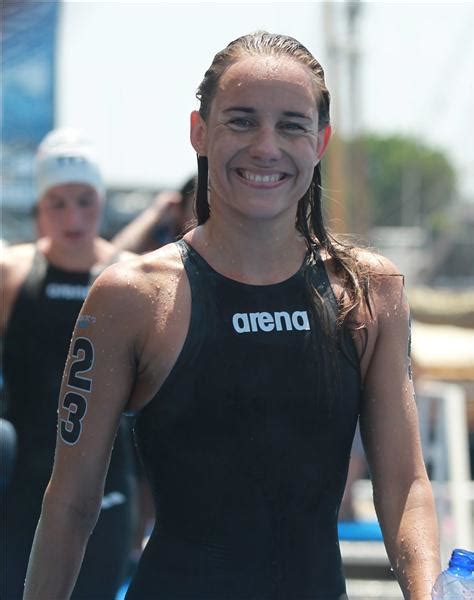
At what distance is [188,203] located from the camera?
17.1ft

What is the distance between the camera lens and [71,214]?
4844mm

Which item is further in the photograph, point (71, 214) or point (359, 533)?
point (359, 533)

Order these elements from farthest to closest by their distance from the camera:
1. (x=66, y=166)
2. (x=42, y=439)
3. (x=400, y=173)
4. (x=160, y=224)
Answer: (x=400, y=173) < (x=160, y=224) < (x=66, y=166) < (x=42, y=439)

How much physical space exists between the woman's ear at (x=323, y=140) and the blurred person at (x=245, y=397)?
0.4 inches

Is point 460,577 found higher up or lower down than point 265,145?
lower down

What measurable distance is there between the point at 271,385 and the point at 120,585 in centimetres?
211

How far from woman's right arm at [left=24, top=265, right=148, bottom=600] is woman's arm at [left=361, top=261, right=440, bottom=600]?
1.73 feet

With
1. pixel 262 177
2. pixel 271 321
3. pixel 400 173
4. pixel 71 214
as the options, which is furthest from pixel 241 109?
pixel 400 173

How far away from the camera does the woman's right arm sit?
2326mm

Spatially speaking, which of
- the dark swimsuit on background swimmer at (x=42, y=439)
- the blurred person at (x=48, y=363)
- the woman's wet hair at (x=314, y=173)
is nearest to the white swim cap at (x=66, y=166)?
the blurred person at (x=48, y=363)

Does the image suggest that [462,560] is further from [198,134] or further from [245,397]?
[198,134]

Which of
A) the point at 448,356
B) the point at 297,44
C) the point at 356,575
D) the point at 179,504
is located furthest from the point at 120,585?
the point at 448,356

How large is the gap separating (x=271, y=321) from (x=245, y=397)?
0.17m

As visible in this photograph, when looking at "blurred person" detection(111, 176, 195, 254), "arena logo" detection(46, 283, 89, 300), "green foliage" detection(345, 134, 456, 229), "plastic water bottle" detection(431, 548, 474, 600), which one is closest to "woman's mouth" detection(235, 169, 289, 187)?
"plastic water bottle" detection(431, 548, 474, 600)
